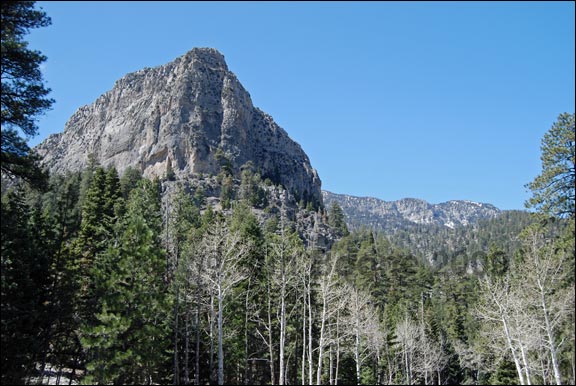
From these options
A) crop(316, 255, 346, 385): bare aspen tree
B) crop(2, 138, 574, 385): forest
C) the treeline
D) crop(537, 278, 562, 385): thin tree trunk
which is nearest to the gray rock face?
the treeline

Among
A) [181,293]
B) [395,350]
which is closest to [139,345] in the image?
[181,293]

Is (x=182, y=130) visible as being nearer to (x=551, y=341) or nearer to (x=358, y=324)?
(x=358, y=324)

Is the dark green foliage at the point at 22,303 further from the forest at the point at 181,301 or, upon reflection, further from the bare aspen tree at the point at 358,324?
the bare aspen tree at the point at 358,324

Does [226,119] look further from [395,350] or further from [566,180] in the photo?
[566,180]

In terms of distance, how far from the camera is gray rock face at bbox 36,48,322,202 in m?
134

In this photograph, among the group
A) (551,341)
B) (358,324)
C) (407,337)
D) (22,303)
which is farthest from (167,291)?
(407,337)

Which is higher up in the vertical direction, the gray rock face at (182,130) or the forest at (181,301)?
the gray rock face at (182,130)

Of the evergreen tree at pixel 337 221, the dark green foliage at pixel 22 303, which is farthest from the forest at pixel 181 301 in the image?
the evergreen tree at pixel 337 221

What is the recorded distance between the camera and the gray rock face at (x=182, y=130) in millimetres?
134250

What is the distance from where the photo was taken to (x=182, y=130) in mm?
136000

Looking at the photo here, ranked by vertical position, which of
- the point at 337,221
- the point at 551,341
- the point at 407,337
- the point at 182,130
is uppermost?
the point at 182,130

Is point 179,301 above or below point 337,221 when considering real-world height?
below

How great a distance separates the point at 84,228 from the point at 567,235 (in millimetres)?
29956

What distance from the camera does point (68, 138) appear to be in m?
165
